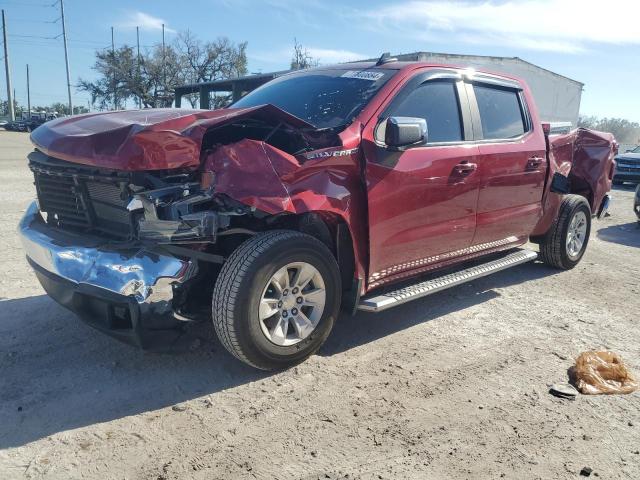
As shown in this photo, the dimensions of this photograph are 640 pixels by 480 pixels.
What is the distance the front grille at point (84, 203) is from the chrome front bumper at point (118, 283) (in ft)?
0.75

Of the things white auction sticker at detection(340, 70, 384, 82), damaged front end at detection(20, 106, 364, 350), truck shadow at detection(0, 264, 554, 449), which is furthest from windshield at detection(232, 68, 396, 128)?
truck shadow at detection(0, 264, 554, 449)

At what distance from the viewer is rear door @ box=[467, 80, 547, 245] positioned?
439 cm

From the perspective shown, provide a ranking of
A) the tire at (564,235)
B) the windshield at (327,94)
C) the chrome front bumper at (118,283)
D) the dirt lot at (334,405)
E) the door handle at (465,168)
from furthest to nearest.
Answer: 1. the tire at (564,235)
2. the door handle at (465,168)
3. the windshield at (327,94)
4. the chrome front bumper at (118,283)
5. the dirt lot at (334,405)

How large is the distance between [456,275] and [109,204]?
2.70 metres

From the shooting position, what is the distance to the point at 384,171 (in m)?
3.51

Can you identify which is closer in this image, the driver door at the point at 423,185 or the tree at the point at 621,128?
the driver door at the point at 423,185

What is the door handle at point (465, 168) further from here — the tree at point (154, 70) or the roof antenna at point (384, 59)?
the tree at point (154, 70)

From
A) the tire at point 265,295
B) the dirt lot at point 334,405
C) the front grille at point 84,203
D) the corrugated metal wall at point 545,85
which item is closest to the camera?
the dirt lot at point 334,405

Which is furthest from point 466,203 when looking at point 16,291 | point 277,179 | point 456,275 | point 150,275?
point 16,291

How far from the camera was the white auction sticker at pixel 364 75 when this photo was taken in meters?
3.89

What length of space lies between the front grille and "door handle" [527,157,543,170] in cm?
361

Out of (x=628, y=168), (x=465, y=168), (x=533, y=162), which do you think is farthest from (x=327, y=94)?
(x=628, y=168)

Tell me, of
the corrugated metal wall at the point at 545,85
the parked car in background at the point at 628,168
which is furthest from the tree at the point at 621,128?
the parked car in background at the point at 628,168

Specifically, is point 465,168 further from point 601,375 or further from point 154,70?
point 154,70
